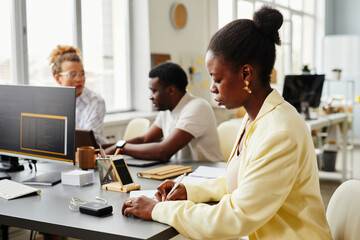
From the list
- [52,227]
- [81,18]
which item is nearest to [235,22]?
[52,227]

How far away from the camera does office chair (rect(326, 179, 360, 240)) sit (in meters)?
1.31

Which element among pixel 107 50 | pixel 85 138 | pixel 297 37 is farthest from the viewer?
pixel 297 37

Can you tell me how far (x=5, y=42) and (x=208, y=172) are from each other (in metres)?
2.03

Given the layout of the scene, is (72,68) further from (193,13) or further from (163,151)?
(193,13)

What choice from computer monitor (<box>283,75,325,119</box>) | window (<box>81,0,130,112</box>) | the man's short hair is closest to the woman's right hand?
the man's short hair

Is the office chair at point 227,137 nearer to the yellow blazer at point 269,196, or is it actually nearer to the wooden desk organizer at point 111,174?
the wooden desk organizer at point 111,174

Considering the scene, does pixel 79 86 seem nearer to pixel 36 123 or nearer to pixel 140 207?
pixel 36 123

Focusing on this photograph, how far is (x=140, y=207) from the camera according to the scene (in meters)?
1.43

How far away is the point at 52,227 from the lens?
4.64ft

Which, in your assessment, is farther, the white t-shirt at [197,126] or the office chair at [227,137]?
the office chair at [227,137]

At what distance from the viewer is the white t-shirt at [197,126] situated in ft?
8.57

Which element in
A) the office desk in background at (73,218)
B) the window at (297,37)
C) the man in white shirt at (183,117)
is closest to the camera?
the office desk in background at (73,218)

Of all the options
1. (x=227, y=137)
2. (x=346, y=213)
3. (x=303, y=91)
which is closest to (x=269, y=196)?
(x=346, y=213)

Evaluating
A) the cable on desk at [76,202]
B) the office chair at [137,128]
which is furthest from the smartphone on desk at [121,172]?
the office chair at [137,128]
